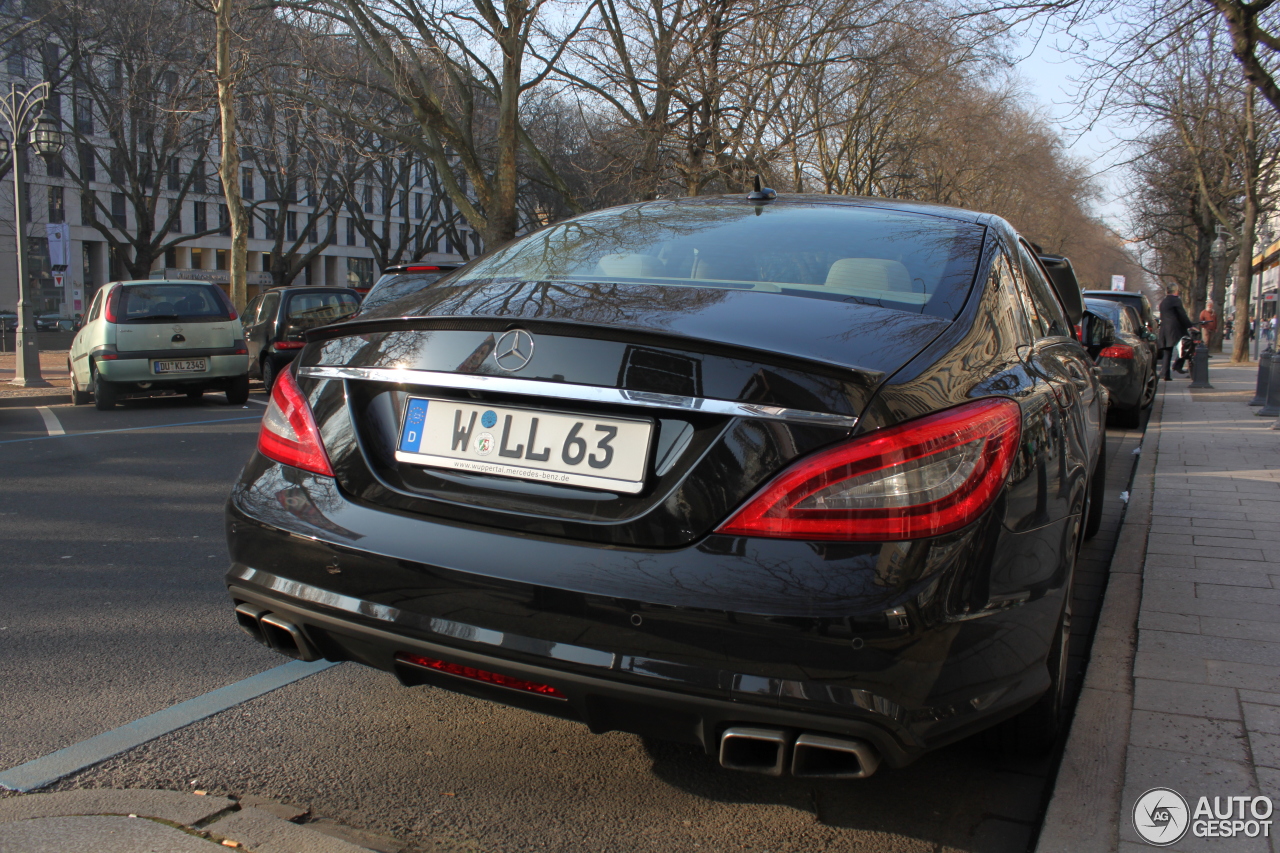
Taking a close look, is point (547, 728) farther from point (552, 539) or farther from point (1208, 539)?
point (1208, 539)

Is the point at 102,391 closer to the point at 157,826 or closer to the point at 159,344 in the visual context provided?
the point at 159,344

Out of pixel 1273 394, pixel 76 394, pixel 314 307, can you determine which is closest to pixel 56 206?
pixel 314 307

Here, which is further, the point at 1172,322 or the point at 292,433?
the point at 1172,322

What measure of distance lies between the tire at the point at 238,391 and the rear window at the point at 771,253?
11.3 metres

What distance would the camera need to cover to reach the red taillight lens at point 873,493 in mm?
1979

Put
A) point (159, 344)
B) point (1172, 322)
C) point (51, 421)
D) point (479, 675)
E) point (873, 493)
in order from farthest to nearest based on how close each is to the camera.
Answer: point (1172, 322)
point (159, 344)
point (51, 421)
point (479, 675)
point (873, 493)

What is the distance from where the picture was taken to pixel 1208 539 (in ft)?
17.7

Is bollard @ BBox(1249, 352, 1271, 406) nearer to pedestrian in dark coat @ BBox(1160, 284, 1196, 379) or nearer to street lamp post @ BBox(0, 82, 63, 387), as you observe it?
pedestrian in dark coat @ BBox(1160, 284, 1196, 379)

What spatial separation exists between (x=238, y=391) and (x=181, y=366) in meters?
0.86

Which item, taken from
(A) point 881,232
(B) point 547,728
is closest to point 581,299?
(A) point 881,232

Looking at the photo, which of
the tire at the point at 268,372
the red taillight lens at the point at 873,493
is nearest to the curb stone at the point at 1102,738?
the red taillight lens at the point at 873,493

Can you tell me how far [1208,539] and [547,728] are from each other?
3976mm

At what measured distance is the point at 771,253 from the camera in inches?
115

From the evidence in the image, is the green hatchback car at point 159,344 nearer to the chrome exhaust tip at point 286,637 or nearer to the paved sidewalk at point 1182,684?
the paved sidewalk at point 1182,684
